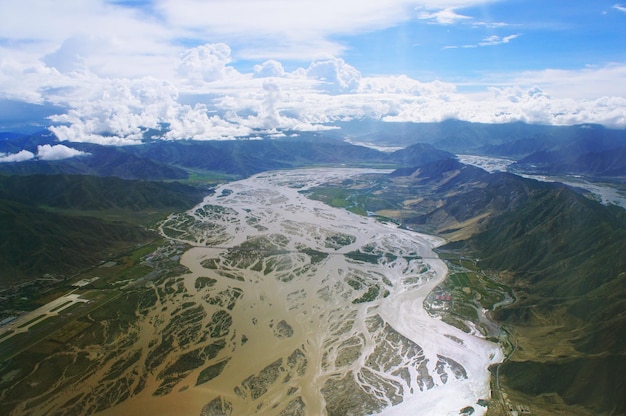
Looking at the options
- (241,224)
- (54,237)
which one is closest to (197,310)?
(54,237)

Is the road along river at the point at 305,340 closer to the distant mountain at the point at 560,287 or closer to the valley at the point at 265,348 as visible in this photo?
the valley at the point at 265,348

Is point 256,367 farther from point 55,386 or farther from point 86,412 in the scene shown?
point 55,386

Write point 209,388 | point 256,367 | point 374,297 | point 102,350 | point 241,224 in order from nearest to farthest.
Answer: point 209,388, point 256,367, point 102,350, point 374,297, point 241,224

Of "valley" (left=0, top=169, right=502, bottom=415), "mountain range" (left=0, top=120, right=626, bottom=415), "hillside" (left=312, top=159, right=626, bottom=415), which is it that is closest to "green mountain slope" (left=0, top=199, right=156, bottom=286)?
"mountain range" (left=0, top=120, right=626, bottom=415)

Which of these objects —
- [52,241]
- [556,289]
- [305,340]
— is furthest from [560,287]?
[52,241]

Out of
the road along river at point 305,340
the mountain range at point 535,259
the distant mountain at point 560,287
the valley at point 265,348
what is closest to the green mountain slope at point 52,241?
the mountain range at point 535,259

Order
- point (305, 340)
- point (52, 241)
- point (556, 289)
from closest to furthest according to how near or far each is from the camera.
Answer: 1. point (305, 340)
2. point (556, 289)
3. point (52, 241)

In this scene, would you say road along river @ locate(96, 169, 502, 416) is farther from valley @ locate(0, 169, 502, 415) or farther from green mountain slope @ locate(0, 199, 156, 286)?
green mountain slope @ locate(0, 199, 156, 286)

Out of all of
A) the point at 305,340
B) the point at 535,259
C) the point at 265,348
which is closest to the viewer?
the point at 265,348

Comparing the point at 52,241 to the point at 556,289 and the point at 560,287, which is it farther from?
the point at 560,287
